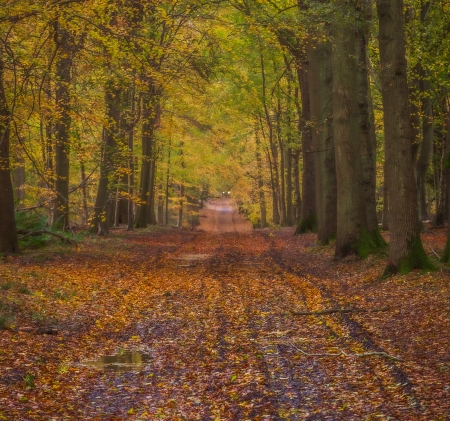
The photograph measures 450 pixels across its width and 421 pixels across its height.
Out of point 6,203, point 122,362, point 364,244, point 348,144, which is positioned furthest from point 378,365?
point 6,203

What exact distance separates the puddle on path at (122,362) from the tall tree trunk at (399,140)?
6671mm

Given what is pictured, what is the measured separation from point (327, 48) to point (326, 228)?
19.1 ft

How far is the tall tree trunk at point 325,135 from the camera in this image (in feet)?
66.5

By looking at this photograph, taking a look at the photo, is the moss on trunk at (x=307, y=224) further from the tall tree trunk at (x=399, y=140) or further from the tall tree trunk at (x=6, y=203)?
the tall tree trunk at (x=399, y=140)

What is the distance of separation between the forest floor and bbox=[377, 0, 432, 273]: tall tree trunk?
0.75 meters

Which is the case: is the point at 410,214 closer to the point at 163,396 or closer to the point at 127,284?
the point at 127,284

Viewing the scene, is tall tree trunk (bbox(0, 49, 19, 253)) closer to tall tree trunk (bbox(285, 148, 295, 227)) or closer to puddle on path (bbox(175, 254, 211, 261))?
puddle on path (bbox(175, 254, 211, 261))

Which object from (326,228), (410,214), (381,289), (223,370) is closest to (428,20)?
(326,228)

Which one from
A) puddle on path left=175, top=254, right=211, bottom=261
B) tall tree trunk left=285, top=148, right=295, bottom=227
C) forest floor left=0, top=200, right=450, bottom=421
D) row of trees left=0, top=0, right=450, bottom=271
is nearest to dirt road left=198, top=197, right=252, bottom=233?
tall tree trunk left=285, top=148, right=295, bottom=227

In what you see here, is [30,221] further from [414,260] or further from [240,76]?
[240,76]

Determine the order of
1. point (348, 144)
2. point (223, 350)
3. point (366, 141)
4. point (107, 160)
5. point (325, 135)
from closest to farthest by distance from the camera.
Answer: point (223, 350) → point (348, 144) → point (366, 141) → point (325, 135) → point (107, 160)

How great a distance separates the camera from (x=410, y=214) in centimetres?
1328

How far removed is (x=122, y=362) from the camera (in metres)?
8.41

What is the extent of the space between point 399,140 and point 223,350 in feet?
21.6
